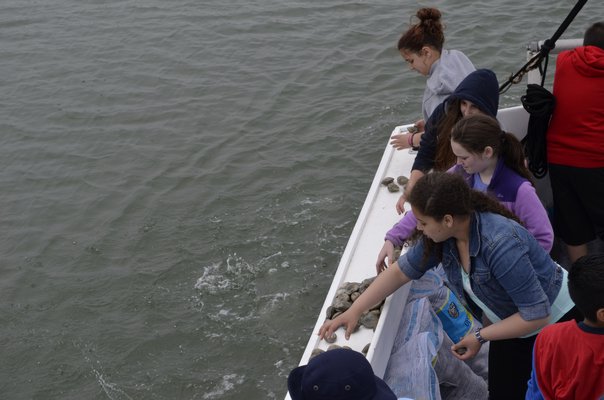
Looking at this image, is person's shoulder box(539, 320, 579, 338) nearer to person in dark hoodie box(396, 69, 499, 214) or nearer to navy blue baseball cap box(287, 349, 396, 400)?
navy blue baseball cap box(287, 349, 396, 400)

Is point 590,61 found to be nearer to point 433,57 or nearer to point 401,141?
point 433,57

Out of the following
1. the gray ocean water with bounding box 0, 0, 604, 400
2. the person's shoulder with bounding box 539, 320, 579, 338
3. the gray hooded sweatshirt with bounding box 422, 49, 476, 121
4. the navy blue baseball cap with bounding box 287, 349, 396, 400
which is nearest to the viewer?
the navy blue baseball cap with bounding box 287, 349, 396, 400

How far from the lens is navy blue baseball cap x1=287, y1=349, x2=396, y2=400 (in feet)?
6.90

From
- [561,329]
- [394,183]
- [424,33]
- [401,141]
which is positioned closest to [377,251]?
Answer: [394,183]

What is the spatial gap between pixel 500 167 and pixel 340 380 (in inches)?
58.5

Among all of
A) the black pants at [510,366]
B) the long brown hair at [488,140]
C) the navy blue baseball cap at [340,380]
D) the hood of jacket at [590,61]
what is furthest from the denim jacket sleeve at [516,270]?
the hood of jacket at [590,61]

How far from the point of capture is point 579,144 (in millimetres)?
3789

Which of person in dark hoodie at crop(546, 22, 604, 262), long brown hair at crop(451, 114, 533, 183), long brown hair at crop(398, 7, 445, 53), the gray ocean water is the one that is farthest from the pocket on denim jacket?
the gray ocean water

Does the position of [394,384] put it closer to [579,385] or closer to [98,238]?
[579,385]

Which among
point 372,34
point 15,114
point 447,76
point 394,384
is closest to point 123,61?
point 15,114

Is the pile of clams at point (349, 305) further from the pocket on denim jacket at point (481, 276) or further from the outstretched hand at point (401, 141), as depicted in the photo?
the outstretched hand at point (401, 141)

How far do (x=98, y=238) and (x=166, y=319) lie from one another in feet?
4.71

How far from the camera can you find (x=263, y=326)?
19.1ft

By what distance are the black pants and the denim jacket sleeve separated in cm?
31
